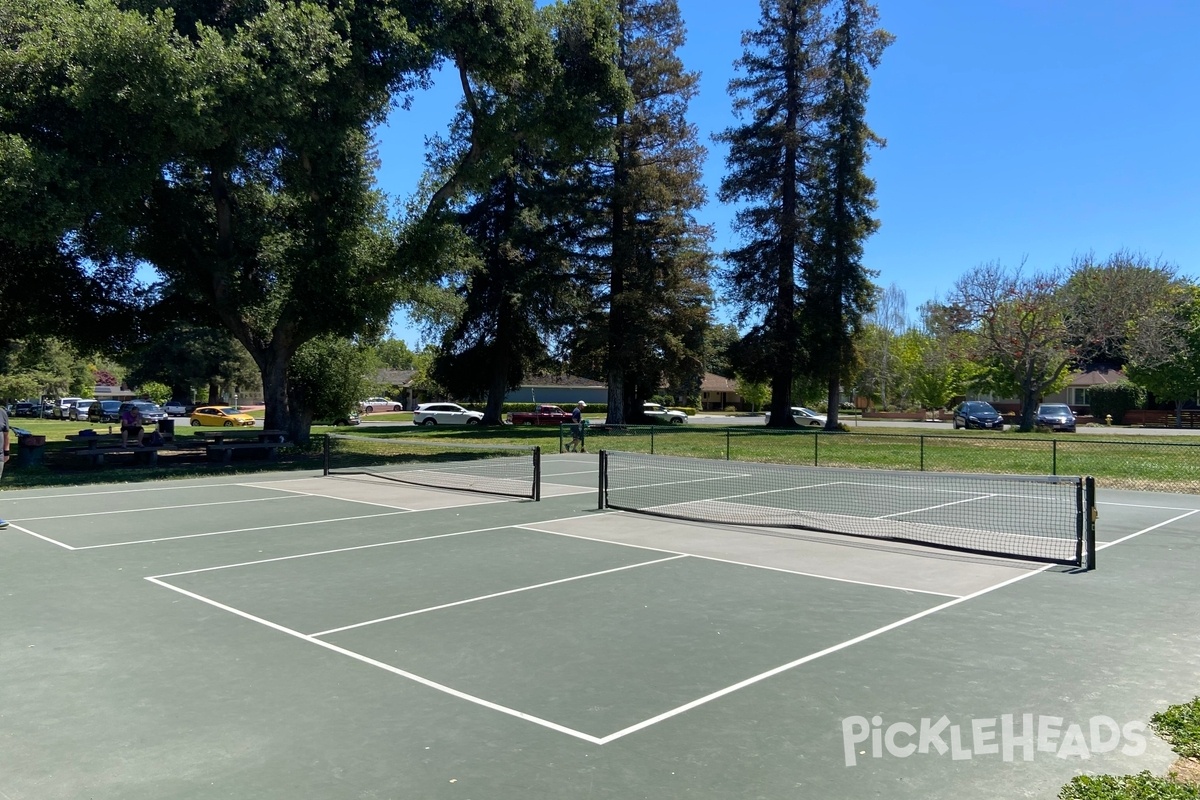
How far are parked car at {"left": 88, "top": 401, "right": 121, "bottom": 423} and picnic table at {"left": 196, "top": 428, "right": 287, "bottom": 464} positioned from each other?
109 feet

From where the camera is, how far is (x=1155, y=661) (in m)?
6.28

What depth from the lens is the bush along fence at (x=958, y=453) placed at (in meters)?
21.2

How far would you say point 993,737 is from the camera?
4.86m

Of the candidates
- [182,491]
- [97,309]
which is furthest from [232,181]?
[182,491]

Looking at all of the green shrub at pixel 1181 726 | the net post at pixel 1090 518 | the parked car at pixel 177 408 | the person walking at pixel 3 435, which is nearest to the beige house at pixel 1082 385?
the net post at pixel 1090 518

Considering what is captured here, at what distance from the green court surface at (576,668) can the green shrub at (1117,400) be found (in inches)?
2278

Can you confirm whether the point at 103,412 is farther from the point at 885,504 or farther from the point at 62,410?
the point at 885,504

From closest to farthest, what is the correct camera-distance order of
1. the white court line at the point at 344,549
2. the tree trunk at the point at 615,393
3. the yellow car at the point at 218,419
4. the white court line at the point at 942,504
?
the white court line at the point at 344,549 < the white court line at the point at 942,504 < the tree trunk at the point at 615,393 < the yellow car at the point at 218,419

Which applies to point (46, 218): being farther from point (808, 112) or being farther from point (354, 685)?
point (808, 112)

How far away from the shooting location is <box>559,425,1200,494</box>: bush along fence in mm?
21156

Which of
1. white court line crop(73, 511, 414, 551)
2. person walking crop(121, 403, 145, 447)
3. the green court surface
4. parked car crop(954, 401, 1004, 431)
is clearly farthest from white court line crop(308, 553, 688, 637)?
parked car crop(954, 401, 1004, 431)

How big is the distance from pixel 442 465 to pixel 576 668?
1868cm

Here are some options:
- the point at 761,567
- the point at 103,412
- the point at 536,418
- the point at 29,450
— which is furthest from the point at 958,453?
the point at 103,412

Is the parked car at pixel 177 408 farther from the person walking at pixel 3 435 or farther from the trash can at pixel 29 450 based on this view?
the person walking at pixel 3 435
